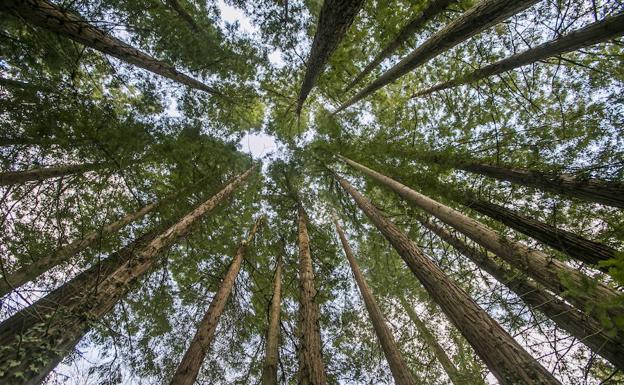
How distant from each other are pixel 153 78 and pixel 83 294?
4.93m

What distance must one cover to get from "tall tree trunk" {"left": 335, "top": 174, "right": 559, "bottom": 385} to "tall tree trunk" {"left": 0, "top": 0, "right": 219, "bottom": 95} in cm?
571

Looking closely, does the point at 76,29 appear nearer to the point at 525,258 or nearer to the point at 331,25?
the point at 331,25

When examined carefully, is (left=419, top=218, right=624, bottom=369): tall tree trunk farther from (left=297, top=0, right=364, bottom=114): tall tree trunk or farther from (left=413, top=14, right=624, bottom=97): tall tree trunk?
(left=297, top=0, right=364, bottom=114): tall tree trunk

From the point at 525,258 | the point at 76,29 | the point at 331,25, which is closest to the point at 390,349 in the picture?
the point at 525,258

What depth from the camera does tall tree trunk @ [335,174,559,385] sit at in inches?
102

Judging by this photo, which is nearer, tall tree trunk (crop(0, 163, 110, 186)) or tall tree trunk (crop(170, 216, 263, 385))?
tall tree trunk (crop(170, 216, 263, 385))

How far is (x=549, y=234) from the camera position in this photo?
4.41 meters

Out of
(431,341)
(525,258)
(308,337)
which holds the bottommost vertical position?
(308,337)

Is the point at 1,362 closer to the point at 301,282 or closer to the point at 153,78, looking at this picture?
the point at 301,282

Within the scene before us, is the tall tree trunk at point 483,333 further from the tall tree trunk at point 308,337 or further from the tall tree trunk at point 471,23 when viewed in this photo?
the tall tree trunk at point 471,23

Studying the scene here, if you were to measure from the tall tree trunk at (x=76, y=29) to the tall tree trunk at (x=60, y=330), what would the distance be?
3.25 m

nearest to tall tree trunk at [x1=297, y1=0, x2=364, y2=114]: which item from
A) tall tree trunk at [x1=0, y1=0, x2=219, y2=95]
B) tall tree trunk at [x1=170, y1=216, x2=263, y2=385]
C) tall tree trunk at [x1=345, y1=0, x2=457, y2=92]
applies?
tall tree trunk at [x1=345, y1=0, x2=457, y2=92]

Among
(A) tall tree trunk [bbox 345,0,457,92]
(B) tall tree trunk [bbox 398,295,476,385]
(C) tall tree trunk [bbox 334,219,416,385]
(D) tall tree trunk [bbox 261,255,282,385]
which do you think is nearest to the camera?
(D) tall tree trunk [bbox 261,255,282,385]

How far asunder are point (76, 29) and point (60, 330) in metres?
4.20
